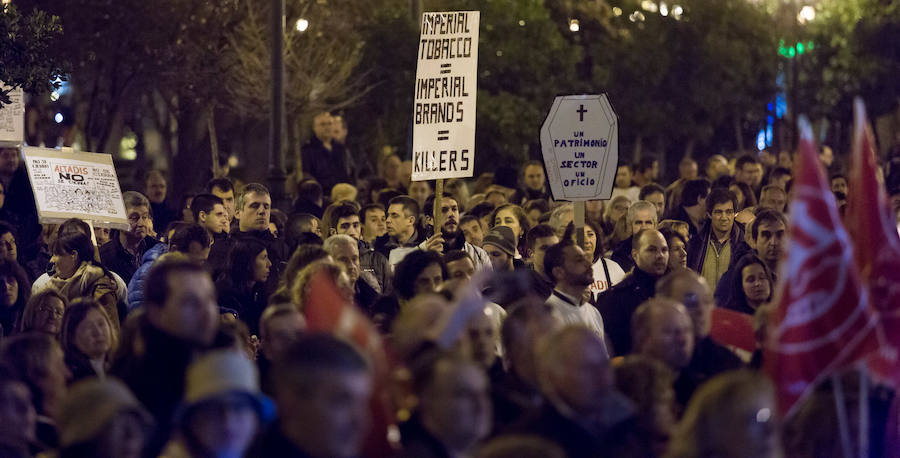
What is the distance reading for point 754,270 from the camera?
9.63 meters

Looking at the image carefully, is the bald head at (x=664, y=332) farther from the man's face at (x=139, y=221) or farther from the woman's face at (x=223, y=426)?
the man's face at (x=139, y=221)

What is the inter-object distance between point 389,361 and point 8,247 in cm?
593

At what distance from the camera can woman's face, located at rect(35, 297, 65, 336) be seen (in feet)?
29.6

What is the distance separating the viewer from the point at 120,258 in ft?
42.4

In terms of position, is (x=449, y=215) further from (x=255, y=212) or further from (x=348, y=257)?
(x=348, y=257)

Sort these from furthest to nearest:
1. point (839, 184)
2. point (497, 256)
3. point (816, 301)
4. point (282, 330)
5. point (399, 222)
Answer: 1. point (839, 184)
2. point (399, 222)
3. point (497, 256)
4. point (282, 330)
5. point (816, 301)

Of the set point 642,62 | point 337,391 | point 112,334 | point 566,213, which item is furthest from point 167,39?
point 337,391

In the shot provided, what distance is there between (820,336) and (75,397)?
8.95 feet

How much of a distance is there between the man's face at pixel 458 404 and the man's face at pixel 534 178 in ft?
45.3

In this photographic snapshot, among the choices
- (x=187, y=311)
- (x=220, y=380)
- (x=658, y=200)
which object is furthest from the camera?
(x=658, y=200)

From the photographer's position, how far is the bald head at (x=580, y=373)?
18.6 ft

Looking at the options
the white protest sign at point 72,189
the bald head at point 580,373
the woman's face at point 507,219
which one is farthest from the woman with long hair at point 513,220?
the bald head at point 580,373

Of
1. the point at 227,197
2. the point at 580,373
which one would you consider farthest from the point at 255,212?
the point at 580,373

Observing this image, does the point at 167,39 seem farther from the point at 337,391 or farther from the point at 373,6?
the point at 337,391
